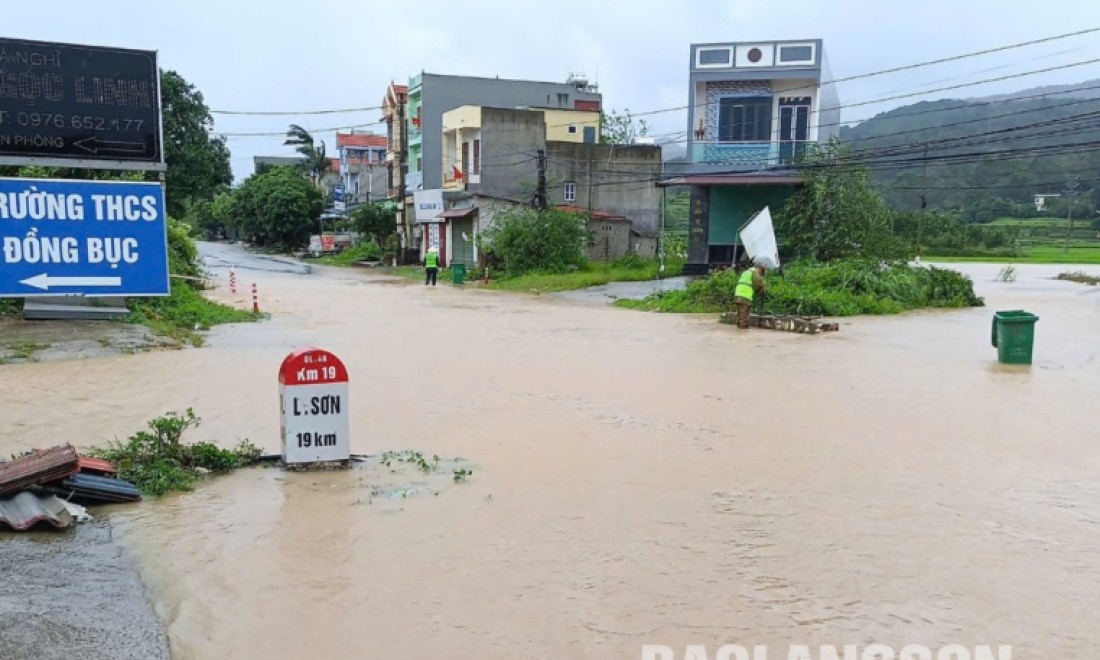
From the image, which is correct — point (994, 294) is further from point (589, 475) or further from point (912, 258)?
point (589, 475)

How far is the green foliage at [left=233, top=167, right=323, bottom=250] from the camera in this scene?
6412 centimetres

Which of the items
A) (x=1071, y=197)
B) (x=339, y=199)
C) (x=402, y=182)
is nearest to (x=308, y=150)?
(x=339, y=199)

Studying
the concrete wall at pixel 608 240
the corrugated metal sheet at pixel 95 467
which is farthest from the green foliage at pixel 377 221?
the corrugated metal sheet at pixel 95 467

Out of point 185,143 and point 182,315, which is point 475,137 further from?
point 182,315

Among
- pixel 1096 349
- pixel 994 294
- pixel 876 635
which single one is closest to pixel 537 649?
pixel 876 635

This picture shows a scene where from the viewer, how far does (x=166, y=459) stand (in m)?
7.64

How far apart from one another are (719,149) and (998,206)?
174ft

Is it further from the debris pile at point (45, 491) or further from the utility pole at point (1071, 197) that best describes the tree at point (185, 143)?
the utility pole at point (1071, 197)

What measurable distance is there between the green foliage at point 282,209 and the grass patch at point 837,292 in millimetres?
43260

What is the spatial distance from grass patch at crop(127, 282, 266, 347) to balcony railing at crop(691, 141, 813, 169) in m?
19.6

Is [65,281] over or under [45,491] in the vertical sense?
over

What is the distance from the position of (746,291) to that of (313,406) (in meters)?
13.7

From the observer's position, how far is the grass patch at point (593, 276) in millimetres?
Result: 31812

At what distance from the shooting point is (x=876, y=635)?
4941 mm
